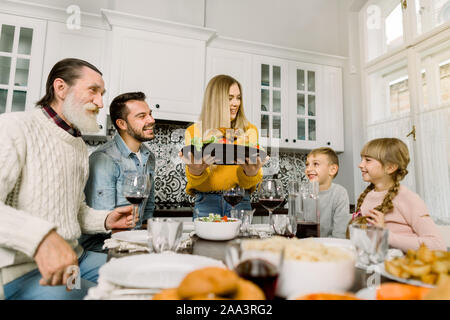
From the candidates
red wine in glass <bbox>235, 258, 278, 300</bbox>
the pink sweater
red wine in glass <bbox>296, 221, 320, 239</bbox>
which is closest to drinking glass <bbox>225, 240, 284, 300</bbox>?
red wine in glass <bbox>235, 258, 278, 300</bbox>

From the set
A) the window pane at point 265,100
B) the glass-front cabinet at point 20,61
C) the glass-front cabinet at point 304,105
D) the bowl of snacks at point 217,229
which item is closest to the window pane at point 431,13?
the glass-front cabinet at point 304,105

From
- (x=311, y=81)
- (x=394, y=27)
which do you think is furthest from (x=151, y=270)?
(x=394, y=27)

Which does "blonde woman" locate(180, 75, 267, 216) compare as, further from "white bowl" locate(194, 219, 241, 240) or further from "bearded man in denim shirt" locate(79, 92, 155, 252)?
"white bowl" locate(194, 219, 241, 240)

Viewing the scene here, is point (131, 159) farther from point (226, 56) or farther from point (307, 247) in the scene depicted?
point (226, 56)

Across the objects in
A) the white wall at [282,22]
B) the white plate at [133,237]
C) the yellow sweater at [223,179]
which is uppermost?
the white wall at [282,22]

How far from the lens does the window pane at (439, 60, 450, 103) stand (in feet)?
8.51

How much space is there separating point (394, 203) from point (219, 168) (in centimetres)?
97

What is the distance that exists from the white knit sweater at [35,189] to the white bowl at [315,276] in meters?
0.59

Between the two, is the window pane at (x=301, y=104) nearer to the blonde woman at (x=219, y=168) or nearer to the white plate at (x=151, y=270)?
the blonde woman at (x=219, y=168)

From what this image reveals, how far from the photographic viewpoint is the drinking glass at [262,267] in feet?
1.34

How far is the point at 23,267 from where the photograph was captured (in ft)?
2.89

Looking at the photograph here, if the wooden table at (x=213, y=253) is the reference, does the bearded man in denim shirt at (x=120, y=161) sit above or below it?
above

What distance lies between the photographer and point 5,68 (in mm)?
2428

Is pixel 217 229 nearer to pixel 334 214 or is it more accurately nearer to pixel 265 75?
pixel 334 214
